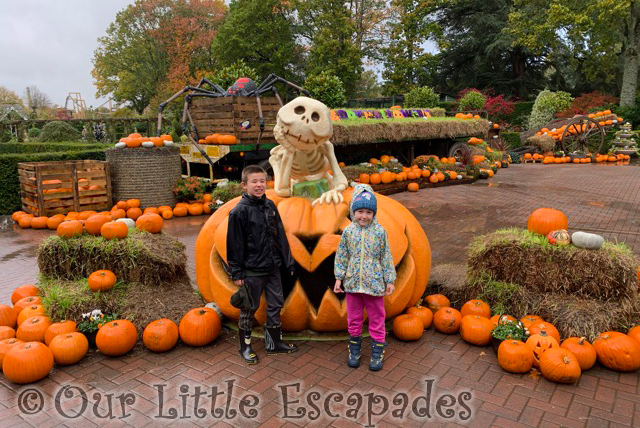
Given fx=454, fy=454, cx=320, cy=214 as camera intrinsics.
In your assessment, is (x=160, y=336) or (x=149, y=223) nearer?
(x=160, y=336)

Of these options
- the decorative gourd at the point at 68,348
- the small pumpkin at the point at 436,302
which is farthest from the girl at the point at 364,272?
the decorative gourd at the point at 68,348

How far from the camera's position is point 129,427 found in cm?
299

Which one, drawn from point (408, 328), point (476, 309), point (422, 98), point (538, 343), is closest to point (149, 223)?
point (408, 328)

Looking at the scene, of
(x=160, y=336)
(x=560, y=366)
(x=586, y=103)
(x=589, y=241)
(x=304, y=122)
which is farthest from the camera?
(x=586, y=103)

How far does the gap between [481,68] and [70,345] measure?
38.0 m

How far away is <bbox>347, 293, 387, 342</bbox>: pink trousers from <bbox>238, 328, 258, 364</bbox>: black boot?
0.85 m

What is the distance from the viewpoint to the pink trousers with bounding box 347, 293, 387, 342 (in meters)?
3.76

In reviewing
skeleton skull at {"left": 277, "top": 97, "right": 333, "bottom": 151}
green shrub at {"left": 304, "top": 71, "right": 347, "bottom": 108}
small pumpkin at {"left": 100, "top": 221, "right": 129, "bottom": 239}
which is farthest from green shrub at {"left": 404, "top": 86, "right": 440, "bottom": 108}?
small pumpkin at {"left": 100, "top": 221, "right": 129, "bottom": 239}

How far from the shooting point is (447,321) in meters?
4.32

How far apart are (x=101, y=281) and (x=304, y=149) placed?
2.43 meters

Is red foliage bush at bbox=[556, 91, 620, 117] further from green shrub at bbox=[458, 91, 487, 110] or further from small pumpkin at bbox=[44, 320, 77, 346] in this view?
small pumpkin at bbox=[44, 320, 77, 346]

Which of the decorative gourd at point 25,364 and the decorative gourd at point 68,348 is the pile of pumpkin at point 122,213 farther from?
the decorative gourd at point 25,364

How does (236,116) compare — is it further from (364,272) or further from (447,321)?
(364,272)

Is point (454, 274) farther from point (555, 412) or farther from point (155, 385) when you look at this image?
point (155, 385)
